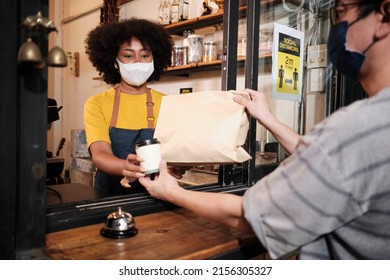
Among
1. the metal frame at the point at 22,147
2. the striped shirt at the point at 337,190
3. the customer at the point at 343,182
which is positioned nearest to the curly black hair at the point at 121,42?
the metal frame at the point at 22,147

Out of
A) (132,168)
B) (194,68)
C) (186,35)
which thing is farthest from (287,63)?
(186,35)

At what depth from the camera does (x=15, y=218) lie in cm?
88

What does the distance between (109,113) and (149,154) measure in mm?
1014

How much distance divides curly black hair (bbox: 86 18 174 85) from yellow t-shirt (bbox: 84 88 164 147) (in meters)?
0.27

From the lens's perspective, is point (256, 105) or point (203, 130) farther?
point (256, 105)

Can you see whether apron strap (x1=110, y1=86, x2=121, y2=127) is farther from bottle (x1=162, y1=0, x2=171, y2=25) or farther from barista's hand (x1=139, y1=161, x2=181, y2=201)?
bottle (x1=162, y1=0, x2=171, y2=25)

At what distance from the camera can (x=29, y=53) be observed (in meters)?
0.79

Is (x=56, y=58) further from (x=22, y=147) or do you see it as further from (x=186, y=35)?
(x=186, y=35)

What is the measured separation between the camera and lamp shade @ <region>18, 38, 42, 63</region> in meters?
0.79

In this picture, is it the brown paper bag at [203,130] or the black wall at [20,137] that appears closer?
the black wall at [20,137]

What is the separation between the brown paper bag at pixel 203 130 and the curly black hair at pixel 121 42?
3.01 ft

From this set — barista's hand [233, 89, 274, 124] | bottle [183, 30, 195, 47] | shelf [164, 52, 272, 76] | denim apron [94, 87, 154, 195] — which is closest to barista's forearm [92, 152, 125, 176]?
denim apron [94, 87, 154, 195]

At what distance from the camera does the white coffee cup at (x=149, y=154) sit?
1.10 meters

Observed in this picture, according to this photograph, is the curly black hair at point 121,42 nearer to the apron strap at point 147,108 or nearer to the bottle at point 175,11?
the apron strap at point 147,108
